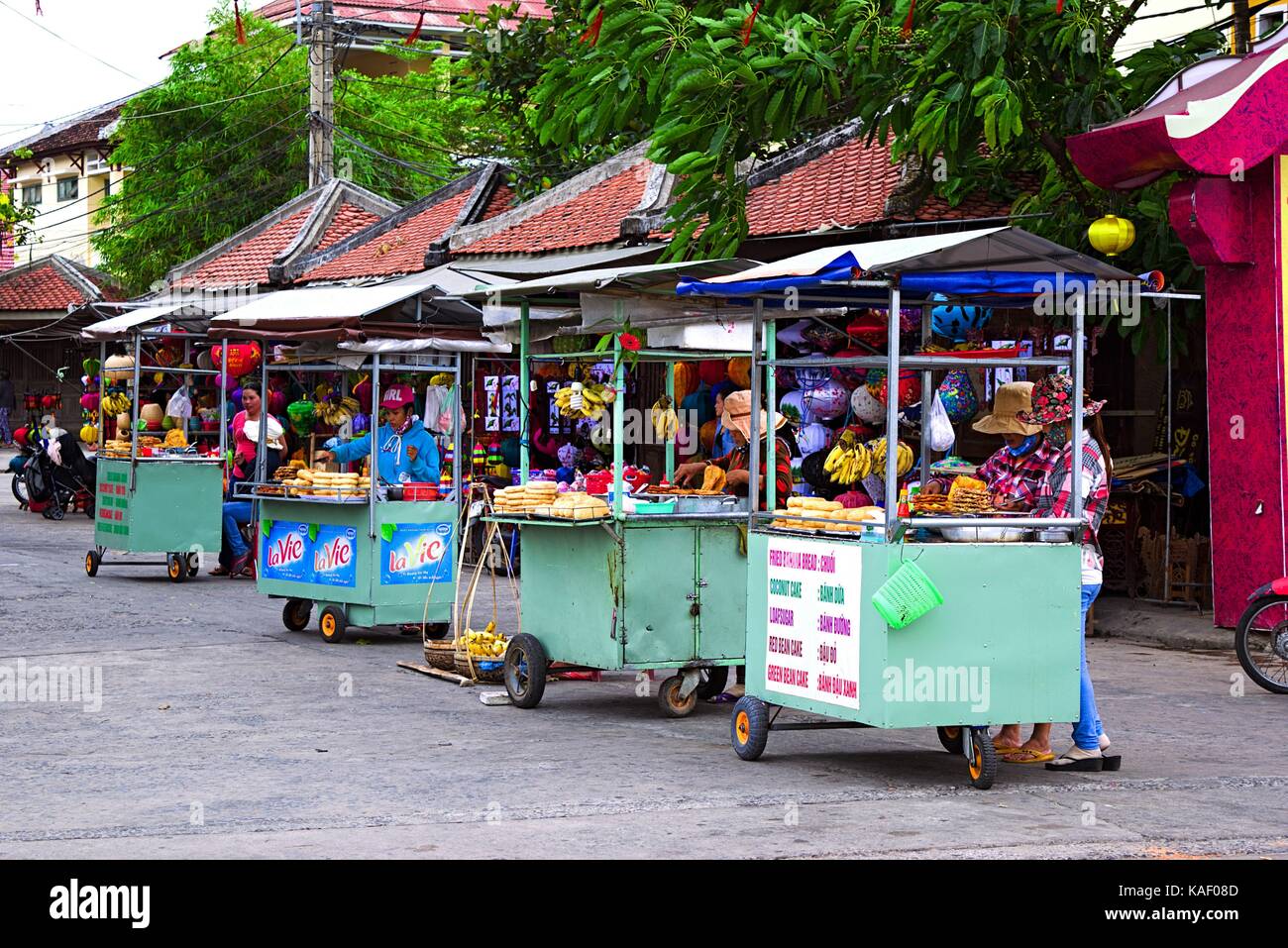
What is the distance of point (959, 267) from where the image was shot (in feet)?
26.0

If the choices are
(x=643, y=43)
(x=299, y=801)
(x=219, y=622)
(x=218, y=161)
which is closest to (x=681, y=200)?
(x=643, y=43)

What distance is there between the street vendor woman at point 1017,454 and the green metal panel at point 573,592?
2.30 metres

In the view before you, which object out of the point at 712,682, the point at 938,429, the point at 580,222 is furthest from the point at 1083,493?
the point at 580,222

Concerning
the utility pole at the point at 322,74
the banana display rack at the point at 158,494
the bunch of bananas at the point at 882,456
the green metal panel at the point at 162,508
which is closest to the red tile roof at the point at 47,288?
the utility pole at the point at 322,74

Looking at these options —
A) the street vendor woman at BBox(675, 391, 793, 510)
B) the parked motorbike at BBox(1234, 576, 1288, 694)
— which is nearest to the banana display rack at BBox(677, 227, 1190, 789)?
the street vendor woman at BBox(675, 391, 793, 510)

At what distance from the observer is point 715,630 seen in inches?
389

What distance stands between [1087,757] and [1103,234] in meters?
6.19

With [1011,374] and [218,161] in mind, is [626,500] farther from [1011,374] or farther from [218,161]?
[218,161]

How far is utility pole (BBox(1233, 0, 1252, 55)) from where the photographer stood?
561 inches

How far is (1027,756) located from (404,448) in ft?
19.8

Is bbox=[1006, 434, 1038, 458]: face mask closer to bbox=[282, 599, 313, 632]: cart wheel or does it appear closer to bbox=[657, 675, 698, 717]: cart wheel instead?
bbox=[657, 675, 698, 717]: cart wheel

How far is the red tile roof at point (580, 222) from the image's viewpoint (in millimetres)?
20016

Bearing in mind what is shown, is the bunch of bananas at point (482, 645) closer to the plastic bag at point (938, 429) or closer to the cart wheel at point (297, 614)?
the cart wheel at point (297, 614)

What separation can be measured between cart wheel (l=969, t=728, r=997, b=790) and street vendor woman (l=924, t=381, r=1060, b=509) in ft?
3.69
